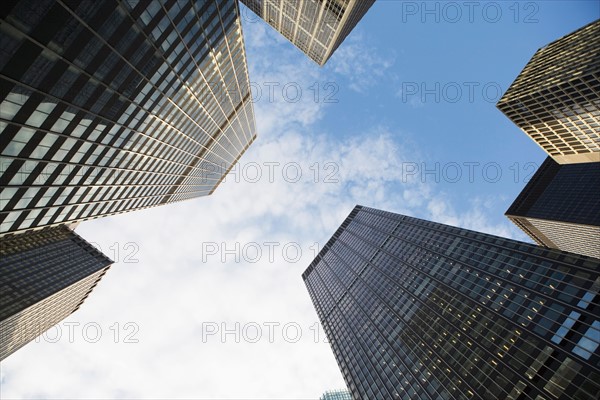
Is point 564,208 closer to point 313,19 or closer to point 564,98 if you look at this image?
point 564,98

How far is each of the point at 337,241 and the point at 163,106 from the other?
15138 cm

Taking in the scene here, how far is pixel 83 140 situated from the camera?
35.0 meters

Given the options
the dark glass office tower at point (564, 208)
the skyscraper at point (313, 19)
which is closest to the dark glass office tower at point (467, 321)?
the dark glass office tower at point (564, 208)

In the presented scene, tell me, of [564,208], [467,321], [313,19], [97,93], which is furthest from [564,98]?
[97,93]

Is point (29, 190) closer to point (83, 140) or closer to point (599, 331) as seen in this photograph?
point (83, 140)

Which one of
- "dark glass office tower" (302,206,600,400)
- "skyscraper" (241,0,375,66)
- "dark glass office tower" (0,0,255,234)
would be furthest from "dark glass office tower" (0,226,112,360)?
"skyscraper" (241,0,375,66)

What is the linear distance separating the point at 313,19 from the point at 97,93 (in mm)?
78270

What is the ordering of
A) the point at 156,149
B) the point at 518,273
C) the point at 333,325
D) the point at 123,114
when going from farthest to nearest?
the point at 333,325, the point at 518,273, the point at 156,149, the point at 123,114

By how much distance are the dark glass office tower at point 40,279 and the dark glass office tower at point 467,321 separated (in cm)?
9612

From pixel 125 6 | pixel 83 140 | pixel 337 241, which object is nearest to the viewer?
pixel 125 6

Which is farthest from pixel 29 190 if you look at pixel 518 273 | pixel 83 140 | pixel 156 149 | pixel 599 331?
pixel 518 273

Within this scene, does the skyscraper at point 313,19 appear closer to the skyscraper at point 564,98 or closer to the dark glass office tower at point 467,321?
the skyscraper at point 564,98

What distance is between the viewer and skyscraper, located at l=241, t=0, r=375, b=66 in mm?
86681

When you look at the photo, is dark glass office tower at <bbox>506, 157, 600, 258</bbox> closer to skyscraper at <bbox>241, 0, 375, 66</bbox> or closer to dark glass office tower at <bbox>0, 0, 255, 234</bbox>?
skyscraper at <bbox>241, 0, 375, 66</bbox>
